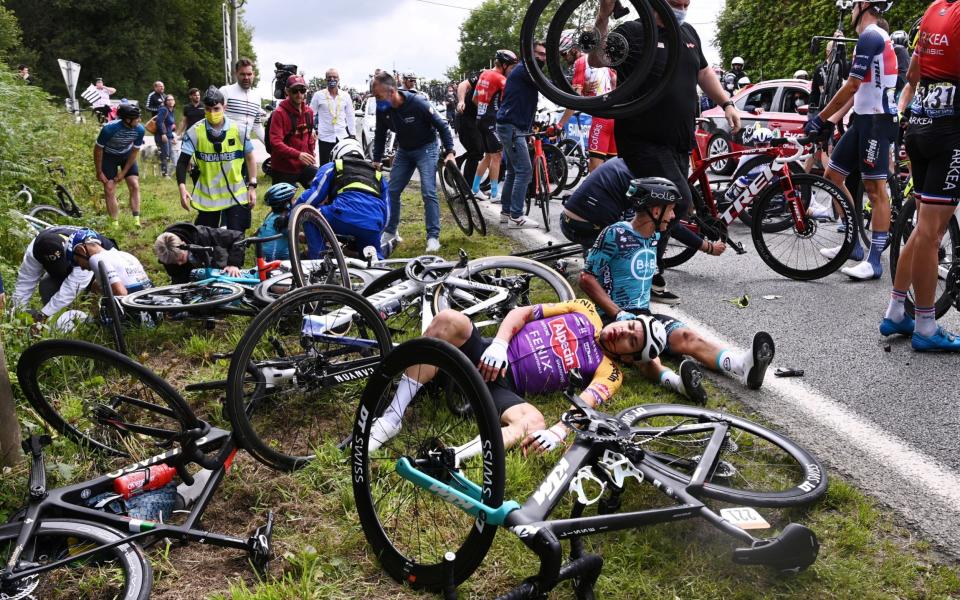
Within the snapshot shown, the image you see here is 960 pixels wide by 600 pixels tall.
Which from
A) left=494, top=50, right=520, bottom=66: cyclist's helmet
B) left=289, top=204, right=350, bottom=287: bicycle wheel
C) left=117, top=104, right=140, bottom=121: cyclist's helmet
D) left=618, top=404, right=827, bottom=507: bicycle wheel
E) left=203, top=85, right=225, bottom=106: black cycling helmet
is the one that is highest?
left=494, top=50, right=520, bottom=66: cyclist's helmet

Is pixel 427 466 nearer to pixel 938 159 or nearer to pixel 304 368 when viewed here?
pixel 304 368

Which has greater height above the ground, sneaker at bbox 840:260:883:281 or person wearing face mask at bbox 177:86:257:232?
person wearing face mask at bbox 177:86:257:232

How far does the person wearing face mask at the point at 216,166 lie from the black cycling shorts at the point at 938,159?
20.9 feet

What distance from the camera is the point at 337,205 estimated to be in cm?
688

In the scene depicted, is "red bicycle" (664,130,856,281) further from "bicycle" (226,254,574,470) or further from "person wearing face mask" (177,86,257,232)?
"person wearing face mask" (177,86,257,232)

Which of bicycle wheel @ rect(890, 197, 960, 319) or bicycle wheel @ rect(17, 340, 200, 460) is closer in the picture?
bicycle wheel @ rect(17, 340, 200, 460)

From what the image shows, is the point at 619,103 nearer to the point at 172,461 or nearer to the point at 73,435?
the point at 172,461

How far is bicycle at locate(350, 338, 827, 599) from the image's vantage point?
8.04 ft

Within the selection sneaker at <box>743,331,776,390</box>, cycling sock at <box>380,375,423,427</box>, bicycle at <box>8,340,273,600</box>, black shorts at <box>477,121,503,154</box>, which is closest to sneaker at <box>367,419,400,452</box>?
cycling sock at <box>380,375,423,427</box>

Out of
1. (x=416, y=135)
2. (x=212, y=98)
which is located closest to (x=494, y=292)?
(x=416, y=135)

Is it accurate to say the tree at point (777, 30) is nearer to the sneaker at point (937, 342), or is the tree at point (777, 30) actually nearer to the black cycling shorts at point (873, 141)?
the black cycling shorts at point (873, 141)

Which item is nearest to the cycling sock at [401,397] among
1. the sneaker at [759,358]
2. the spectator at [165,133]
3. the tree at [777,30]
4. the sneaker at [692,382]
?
the sneaker at [692,382]

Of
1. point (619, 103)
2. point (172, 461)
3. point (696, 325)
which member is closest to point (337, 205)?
point (619, 103)

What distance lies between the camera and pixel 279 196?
21.8 feet
